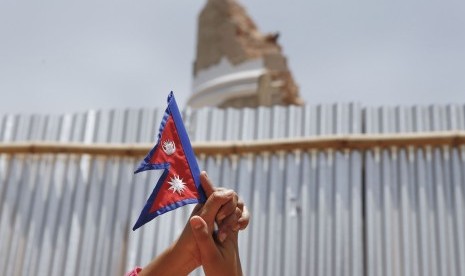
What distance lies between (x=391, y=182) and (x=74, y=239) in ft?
7.11

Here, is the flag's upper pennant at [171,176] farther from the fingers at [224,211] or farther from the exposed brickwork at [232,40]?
the exposed brickwork at [232,40]

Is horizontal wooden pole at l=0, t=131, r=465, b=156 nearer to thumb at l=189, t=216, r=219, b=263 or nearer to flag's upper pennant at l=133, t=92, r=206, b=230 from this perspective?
flag's upper pennant at l=133, t=92, r=206, b=230

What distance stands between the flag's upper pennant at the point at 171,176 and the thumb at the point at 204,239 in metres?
0.14

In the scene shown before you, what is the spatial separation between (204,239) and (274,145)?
2581 millimetres

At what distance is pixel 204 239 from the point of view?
6.15 feet

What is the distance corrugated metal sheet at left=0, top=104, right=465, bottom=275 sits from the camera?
4.09 metres

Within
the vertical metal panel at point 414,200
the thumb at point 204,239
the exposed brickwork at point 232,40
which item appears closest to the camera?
the thumb at point 204,239

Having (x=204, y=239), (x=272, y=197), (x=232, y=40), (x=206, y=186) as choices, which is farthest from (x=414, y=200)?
(x=232, y=40)

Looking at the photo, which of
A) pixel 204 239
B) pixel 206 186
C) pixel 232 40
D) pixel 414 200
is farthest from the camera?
pixel 232 40


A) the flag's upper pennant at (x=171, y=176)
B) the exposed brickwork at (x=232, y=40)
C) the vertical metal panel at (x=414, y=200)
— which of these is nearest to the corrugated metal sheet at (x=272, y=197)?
the vertical metal panel at (x=414, y=200)

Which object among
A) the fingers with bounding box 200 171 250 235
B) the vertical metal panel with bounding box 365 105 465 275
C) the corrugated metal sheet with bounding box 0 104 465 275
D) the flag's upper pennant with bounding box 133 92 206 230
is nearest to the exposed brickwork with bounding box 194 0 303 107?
the corrugated metal sheet with bounding box 0 104 465 275

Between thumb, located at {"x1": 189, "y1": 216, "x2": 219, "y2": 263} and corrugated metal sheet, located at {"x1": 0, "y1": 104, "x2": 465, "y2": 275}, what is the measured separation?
2368 millimetres

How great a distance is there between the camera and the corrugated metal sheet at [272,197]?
Answer: 4094 mm

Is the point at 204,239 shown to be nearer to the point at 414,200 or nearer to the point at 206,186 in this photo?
the point at 206,186
